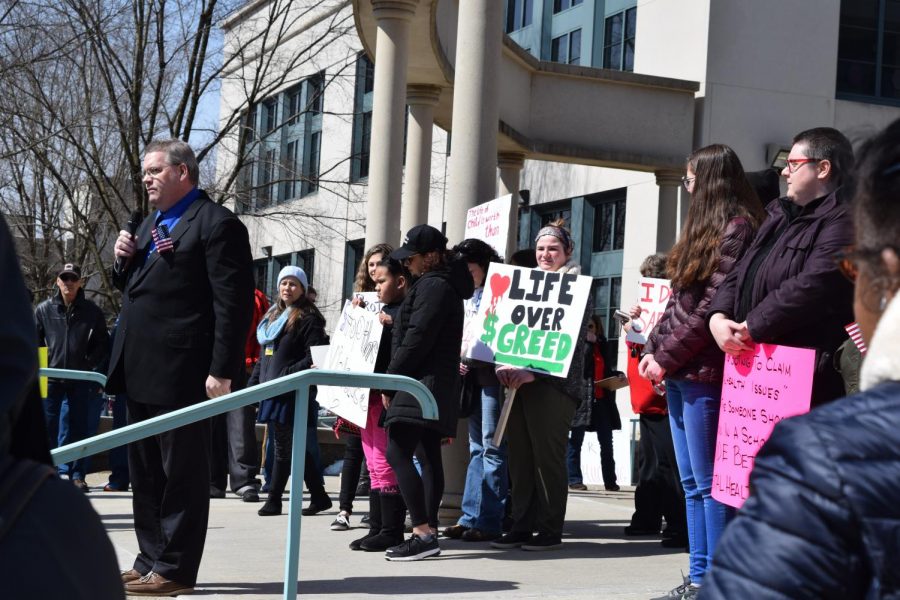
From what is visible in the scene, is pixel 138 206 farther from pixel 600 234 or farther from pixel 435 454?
pixel 435 454

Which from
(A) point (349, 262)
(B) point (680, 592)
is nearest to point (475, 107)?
(B) point (680, 592)

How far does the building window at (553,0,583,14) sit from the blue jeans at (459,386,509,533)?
2107 centimetres

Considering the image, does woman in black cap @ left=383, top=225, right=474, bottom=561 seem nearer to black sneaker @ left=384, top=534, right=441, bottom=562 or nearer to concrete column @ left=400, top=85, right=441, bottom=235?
black sneaker @ left=384, top=534, right=441, bottom=562

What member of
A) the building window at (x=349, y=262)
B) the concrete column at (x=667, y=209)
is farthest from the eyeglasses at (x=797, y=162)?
the building window at (x=349, y=262)

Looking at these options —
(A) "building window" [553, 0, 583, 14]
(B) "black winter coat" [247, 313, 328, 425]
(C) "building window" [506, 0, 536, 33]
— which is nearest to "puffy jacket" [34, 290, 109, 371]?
(B) "black winter coat" [247, 313, 328, 425]

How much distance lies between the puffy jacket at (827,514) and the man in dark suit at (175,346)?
200 inches

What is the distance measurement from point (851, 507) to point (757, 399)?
3.98 meters

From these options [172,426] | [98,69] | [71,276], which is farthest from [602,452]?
[98,69]

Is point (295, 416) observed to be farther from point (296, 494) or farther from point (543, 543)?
point (543, 543)

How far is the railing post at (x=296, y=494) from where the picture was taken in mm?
5469

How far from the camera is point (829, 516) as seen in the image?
1509 millimetres

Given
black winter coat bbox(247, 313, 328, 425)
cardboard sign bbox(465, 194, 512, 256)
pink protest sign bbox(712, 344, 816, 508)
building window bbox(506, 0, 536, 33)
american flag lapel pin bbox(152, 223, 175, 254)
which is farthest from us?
building window bbox(506, 0, 536, 33)

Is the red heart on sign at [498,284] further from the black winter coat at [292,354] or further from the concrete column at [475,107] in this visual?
the black winter coat at [292,354]

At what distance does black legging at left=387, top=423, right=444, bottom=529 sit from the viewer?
782 centimetres
